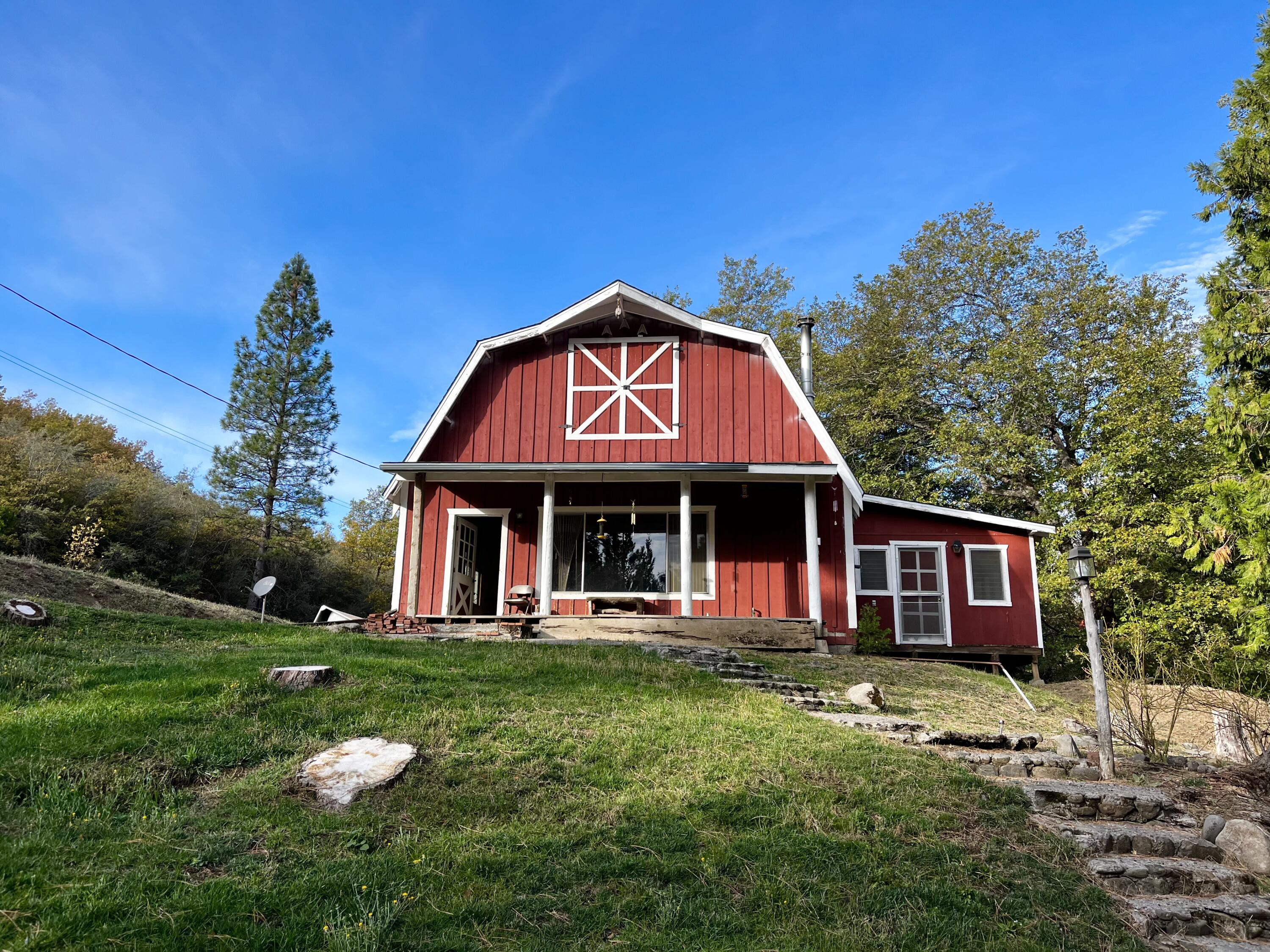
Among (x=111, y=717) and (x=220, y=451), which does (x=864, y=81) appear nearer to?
(x=111, y=717)

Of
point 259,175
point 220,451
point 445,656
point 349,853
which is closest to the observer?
point 349,853

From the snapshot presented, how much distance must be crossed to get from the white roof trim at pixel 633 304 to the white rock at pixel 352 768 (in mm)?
8181

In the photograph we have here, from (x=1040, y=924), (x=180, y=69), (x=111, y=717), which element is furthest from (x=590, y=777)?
(x=180, y=69)

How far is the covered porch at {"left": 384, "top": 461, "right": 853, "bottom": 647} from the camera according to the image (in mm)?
12633

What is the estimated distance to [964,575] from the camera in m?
14.2

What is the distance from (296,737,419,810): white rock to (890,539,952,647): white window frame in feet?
35.2

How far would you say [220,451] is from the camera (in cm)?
2611

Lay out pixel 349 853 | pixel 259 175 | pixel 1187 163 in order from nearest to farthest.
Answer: pixel 349 853 → pixel 1187 163 → pixel 259 175

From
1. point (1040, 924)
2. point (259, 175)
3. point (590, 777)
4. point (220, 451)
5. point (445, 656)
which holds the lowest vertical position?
point (1040, 924)

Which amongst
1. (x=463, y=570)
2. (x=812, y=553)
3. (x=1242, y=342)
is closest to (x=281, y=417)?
(x=463, y=570)

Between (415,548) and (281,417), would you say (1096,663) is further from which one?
(281,417)

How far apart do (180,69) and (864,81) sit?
34.9 ft

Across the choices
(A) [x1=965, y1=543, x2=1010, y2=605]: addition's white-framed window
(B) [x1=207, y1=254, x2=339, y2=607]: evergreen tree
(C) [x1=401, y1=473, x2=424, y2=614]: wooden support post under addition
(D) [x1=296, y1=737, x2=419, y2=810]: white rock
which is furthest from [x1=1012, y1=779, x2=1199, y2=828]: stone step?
(B) [x1=207, y1=254, x2=339, y2=607]: evergreen tree

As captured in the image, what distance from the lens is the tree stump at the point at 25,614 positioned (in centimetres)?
830
